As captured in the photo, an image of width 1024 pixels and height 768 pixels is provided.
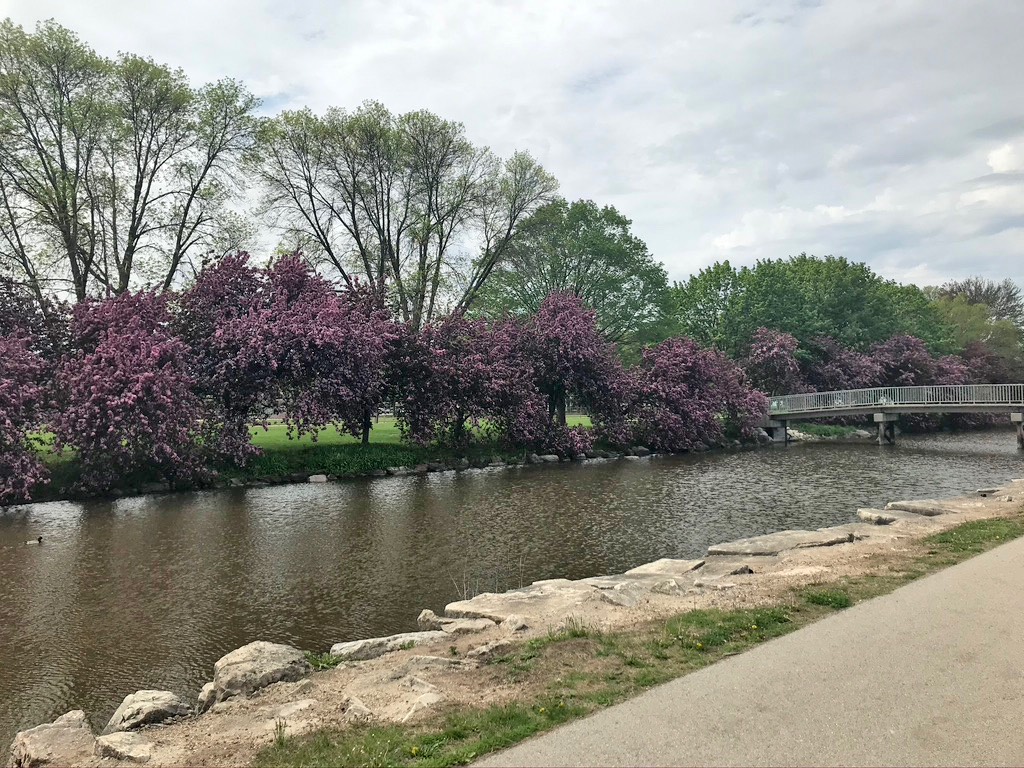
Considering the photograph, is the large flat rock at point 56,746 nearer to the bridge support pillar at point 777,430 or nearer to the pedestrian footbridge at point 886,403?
the bridge support pillar at point 777,430

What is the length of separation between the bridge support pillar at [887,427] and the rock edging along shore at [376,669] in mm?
38288

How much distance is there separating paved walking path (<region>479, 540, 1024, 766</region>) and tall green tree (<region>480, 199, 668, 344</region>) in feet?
137

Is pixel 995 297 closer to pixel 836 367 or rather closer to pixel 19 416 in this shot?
pixel 836 367

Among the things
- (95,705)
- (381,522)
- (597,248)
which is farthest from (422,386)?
(95,705)

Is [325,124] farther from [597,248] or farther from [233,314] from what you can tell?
[597,248]

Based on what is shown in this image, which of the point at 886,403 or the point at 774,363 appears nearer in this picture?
the point at 886,403

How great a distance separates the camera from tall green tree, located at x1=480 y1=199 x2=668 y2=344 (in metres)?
49.2

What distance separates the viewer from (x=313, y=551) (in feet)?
52.7

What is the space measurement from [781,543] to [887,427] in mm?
40077

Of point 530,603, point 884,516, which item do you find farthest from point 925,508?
point 530,603

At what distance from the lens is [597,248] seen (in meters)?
49.9

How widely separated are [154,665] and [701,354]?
126 ft

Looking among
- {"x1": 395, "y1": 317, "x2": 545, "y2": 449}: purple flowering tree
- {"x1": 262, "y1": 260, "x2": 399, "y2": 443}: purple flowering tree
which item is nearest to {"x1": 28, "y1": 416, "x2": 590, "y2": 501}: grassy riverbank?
{"x1": 395, "y1": 317, "x2": 545, "y2": 449}: purple flowering tree

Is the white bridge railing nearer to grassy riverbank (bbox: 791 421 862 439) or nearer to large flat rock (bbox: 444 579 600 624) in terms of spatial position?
grassy riverbank (bbox: 791 421 862 439)
